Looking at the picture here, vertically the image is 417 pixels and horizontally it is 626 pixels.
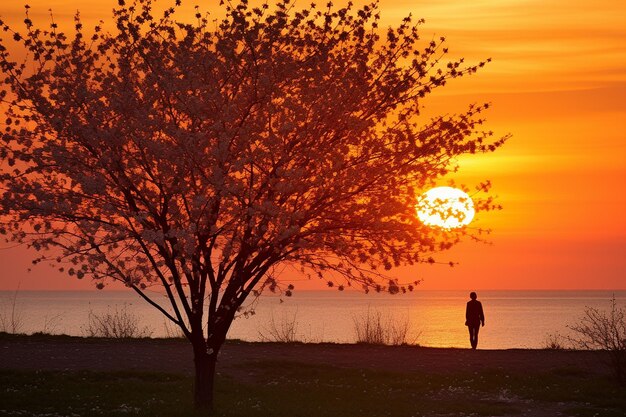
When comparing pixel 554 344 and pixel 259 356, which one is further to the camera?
pixel 554 344

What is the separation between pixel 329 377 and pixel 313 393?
3403mm

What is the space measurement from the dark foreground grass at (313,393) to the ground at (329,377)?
0.03 metres

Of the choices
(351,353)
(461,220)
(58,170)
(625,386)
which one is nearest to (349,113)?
(461,220)

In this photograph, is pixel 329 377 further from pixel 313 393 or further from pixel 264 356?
pixel 264 356

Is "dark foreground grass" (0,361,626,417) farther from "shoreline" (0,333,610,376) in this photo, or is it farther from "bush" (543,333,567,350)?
"bush" (543,333,567,350)

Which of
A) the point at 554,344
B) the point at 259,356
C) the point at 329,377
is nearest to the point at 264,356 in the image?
the point at 259,356

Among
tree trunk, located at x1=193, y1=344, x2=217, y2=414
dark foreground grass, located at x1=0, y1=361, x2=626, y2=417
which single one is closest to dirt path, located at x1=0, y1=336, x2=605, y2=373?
dark foreground grass, located at x1=0, y1=361, x2=626, y2=417

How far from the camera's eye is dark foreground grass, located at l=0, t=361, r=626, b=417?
87.9 ft

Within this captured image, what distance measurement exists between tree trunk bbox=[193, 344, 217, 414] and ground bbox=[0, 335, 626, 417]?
0.62 m

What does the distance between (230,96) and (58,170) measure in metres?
4.48

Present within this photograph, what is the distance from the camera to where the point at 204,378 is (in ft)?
84.3

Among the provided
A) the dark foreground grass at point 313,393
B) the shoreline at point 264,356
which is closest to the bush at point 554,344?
the shoreline at point 264,356

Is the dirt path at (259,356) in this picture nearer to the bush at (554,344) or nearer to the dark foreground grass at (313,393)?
the dark foreground grass at (313,393)

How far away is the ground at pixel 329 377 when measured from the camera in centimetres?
2744
